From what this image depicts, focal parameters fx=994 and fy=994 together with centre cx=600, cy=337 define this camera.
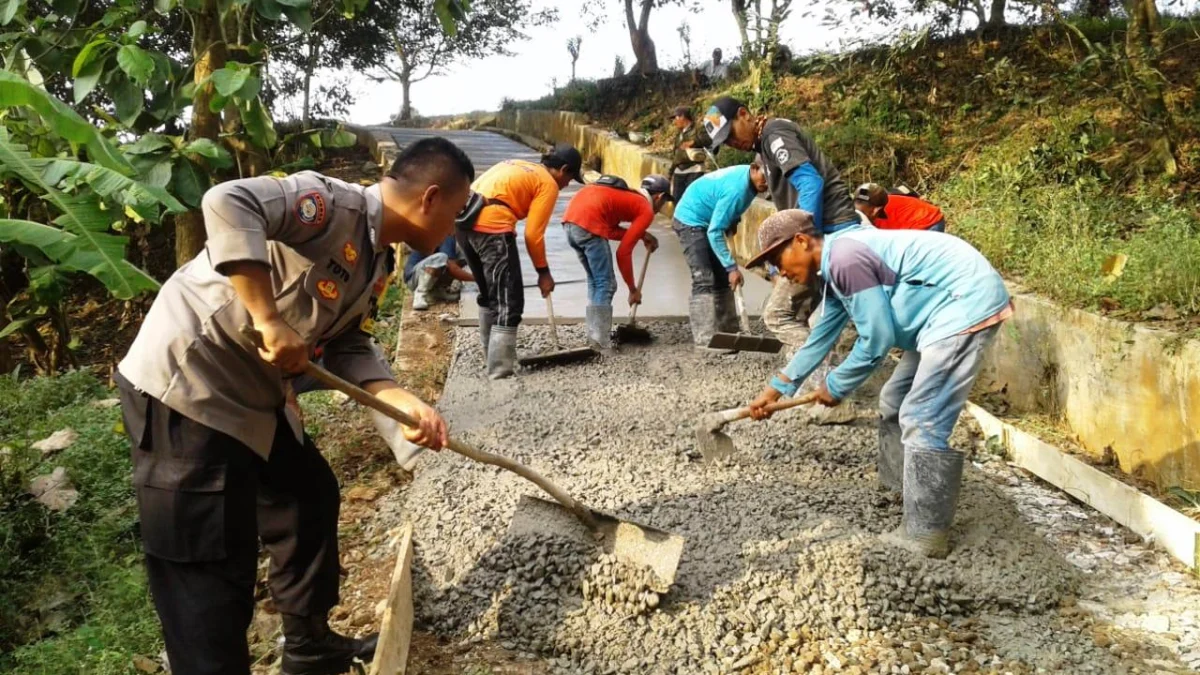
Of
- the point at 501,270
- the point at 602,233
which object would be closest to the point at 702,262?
the point at 602,233

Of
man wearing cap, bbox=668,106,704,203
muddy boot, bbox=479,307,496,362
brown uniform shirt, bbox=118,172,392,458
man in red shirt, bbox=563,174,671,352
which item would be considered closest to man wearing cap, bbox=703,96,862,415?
man in red shirt, bbox=563,174,671,352

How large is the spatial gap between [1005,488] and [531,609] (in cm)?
256

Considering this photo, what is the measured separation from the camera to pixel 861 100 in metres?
10.5

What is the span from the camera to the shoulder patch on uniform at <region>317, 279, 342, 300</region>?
2.63 metres

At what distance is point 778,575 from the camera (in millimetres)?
3637

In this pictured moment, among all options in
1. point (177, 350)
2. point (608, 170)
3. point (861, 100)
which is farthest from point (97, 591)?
point (608, 170)

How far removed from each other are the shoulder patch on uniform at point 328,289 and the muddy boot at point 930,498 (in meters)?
2.32

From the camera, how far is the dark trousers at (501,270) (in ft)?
20.4

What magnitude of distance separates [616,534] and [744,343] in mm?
2759

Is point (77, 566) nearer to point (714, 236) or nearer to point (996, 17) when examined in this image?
point (714, 236)

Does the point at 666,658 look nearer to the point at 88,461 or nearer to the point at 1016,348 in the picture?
the point at 1016,348

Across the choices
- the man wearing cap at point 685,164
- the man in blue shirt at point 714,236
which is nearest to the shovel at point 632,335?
the man in blue shirt at point 714,236

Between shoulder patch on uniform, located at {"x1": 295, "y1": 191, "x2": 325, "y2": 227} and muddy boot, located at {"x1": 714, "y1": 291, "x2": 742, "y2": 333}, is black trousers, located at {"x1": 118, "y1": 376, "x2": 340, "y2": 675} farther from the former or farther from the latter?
muddy boot, located at {"x1": 714, "y1": 291, "x2": 742, "y2": 333}

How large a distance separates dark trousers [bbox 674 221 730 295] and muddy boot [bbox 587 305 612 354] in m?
0.63
